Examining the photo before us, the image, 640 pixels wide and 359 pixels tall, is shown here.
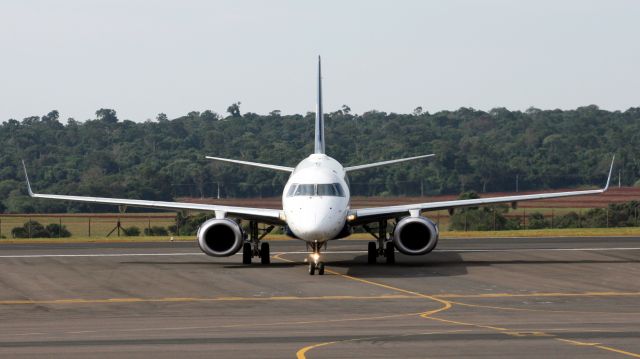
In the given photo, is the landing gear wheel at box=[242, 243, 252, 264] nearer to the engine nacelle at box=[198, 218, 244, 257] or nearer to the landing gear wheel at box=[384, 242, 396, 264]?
the engine nacelle at box=[198, 218, 244, 257]

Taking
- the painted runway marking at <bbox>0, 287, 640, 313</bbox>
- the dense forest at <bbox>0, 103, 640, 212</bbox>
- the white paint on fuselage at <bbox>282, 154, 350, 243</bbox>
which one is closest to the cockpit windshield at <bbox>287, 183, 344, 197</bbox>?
the white paint on fuselage at <bbox>282, 154, 350, 243</bbox>

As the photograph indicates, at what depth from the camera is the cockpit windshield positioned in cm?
3797

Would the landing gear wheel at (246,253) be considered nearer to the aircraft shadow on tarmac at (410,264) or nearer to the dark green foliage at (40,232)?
the aircraft shadow on tarmac at (410,264)

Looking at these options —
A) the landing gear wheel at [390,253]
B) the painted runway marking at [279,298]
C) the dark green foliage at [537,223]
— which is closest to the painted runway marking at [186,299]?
the painted runway marking at [279,298]

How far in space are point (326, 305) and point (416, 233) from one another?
38.7 ft

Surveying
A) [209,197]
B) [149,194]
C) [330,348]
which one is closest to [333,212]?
[330,348]

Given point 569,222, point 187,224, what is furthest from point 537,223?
point 187,224

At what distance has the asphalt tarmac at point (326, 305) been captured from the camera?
21062 millimetres

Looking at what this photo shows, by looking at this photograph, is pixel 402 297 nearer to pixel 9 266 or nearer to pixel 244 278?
pixel 244 278

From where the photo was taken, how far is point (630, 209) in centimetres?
8894

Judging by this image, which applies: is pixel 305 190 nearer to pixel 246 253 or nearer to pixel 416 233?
pixel 416 233

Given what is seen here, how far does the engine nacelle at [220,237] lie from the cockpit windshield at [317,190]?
8.60ft

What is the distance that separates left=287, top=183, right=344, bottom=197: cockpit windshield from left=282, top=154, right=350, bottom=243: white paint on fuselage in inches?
4.5

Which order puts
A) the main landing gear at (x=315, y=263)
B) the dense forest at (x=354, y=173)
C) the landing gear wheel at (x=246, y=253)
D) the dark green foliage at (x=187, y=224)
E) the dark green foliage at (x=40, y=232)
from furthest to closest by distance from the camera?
the dense forest at (x=354, y=173), the dark green foliage at (x=187, y=224), the dark green foliage at (x=40, y=232), the landing gear wheel at (x=246, y=253), the main landing gear at (x=315, y=263)
